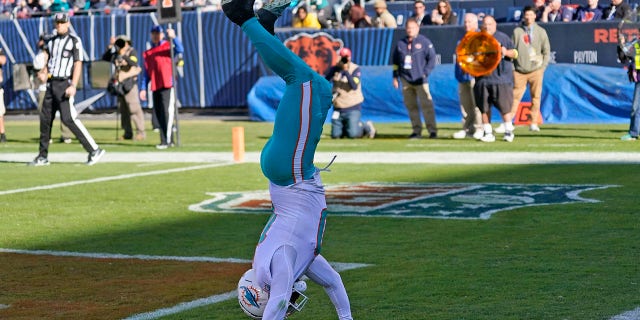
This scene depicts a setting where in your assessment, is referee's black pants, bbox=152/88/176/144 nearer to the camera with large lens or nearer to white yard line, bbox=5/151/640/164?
white yard line, bbox=5/151/640/164

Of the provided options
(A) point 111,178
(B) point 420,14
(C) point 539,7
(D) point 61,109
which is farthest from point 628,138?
(D) point 61,109

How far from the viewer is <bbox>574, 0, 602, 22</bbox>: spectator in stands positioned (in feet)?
95.2

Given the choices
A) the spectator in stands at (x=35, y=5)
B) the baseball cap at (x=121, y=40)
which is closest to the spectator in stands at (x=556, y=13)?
the baseball cap at (x=121, y=40)

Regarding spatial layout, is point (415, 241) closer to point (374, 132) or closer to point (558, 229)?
point (558, 229)

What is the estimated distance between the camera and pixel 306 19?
3266 centimetres

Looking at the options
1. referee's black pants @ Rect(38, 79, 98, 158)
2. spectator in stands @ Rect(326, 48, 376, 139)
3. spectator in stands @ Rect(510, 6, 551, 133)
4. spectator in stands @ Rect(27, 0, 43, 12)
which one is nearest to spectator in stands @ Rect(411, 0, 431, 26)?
spectator in stands @ Rect(510, 6, 551, 133)

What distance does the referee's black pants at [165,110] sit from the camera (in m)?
23.2

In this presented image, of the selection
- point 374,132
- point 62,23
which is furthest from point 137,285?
point 374,132

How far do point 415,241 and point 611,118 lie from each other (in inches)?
674

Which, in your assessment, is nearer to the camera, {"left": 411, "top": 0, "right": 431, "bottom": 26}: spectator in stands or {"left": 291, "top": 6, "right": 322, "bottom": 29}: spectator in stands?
{"left": 411, "top": 0, "right": 431, "bottom": 26}: spectator in stands

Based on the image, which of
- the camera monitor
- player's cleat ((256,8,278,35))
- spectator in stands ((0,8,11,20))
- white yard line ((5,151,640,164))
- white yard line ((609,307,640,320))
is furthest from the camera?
spectator in stands ((0,8,11,20))

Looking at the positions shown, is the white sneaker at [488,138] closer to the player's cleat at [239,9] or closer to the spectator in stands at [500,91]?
the spectator in stands at [500,91]

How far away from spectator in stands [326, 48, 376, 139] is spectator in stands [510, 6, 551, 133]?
8.60ft

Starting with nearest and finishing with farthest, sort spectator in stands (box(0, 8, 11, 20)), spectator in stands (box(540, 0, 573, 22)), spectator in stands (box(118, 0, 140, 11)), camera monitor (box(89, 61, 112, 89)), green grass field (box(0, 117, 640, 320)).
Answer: green grass field (box(0, 117, 640, 320)), spectator in stands (box(540, 0, 573, 22)), camera monitor (box(89, 61, 112, 89)), spectator in stands (box(118, 0, 140, 11)), spectator in stands (box(0, 8, 11, 20))
